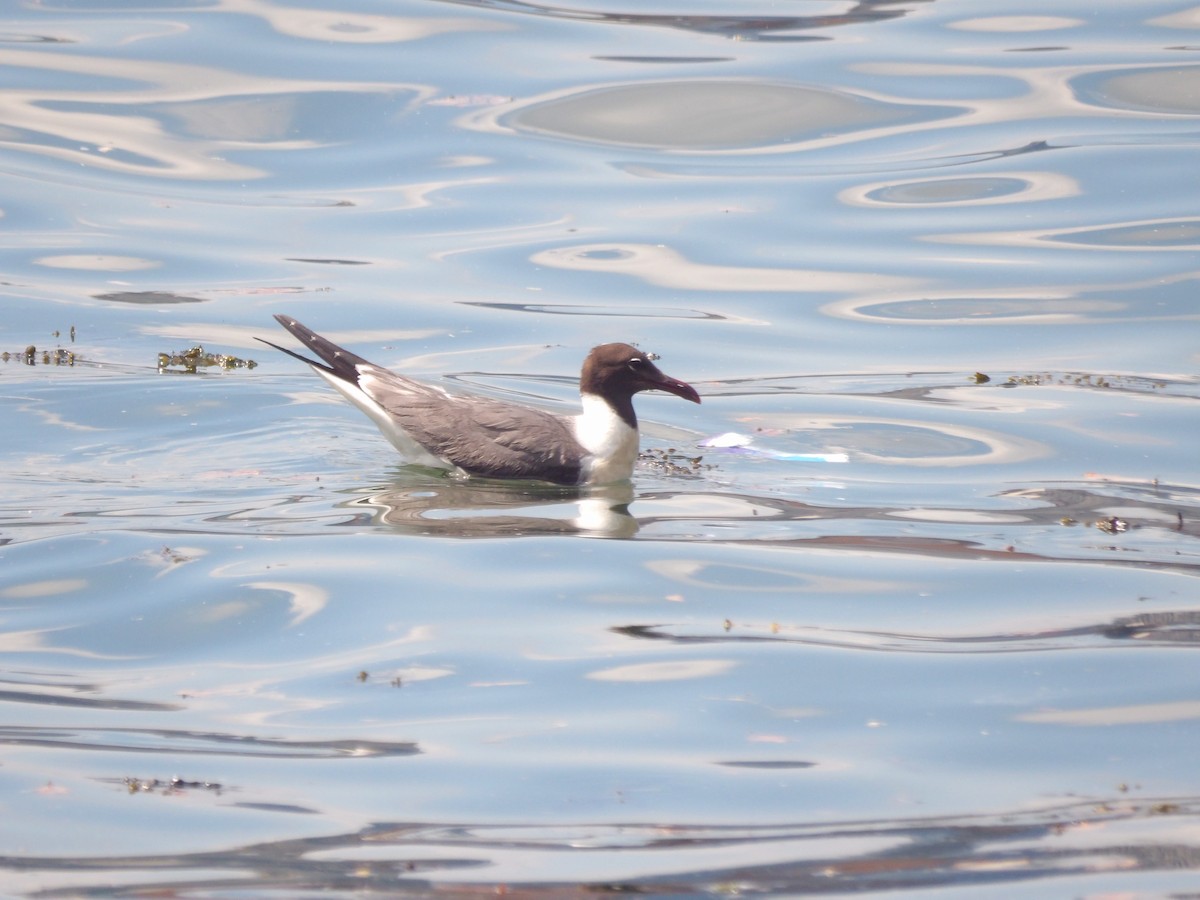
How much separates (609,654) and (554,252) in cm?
967

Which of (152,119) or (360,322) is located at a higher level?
(152,119)

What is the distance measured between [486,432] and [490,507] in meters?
0.86

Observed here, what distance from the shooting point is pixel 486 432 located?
11.0 m

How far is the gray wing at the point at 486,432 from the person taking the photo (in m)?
10.9

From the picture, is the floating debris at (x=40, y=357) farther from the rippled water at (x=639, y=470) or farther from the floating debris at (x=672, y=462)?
the floating debris at (x=672, y=462)

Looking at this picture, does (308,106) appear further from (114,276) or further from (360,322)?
(360,322)

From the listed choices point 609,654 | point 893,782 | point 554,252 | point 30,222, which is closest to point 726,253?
point 554,252

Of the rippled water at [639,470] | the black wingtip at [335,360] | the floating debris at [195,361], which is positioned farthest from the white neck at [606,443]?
the floating debris at [195,361]

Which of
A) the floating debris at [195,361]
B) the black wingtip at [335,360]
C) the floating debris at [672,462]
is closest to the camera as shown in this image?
the floating debris at [672,462]

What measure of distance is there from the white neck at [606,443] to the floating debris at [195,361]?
3.54 metres

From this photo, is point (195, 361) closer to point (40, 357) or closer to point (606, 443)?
point (40, 357)

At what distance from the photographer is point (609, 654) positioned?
7.64 m

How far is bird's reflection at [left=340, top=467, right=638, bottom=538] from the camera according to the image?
31.7ft

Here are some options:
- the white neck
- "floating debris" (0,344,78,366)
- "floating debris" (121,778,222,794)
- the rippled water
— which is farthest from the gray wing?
"floating debris" (121,778,222,794)
